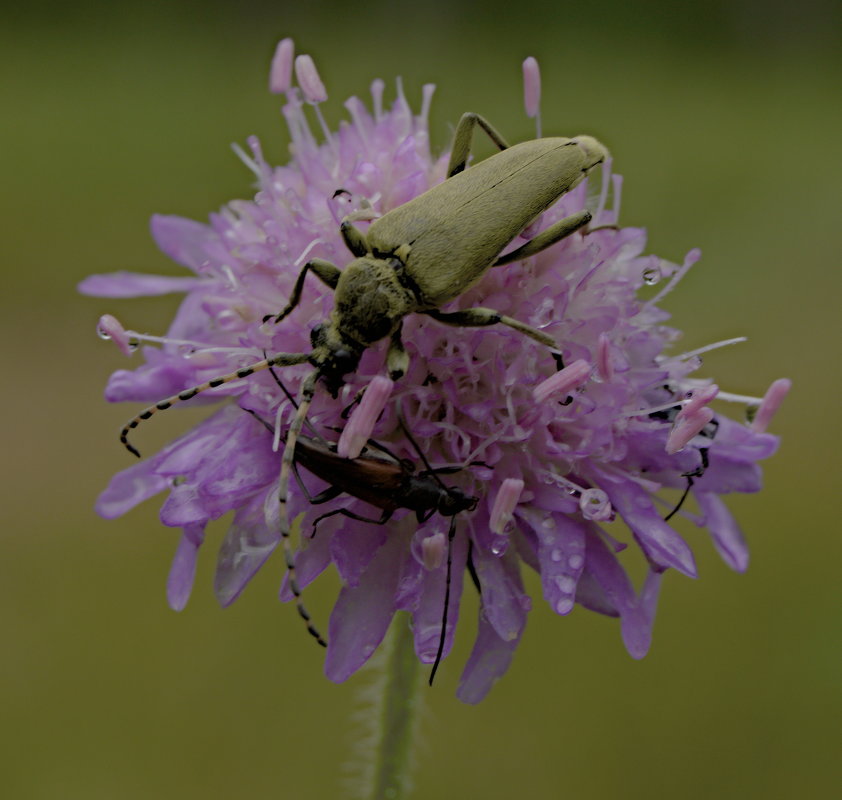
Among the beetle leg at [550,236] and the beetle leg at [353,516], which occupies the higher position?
the beetle leg at [550,236]

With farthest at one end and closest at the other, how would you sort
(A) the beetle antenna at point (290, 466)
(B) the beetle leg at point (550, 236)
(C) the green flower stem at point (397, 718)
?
(C) the green flower stem at point (397, 718), (B) the beetle leg at point (550, 236), (A) the beetle antenna at point (290, 466)

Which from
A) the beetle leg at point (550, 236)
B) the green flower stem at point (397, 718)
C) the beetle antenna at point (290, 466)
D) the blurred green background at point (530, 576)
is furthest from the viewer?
the blurred green background at point (530, 576)

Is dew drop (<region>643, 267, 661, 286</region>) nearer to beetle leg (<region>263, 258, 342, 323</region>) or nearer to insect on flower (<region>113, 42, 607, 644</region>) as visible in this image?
insect on flower (<region>113, 42, 607, 644</region>)

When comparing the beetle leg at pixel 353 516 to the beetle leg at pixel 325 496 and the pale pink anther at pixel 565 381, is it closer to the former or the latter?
the beetle leg at pixel 325 496

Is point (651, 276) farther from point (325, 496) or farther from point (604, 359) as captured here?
point (325, 496)

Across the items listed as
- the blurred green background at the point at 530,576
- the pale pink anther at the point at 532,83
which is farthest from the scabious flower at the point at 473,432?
the blurred green background at the point at 530,576

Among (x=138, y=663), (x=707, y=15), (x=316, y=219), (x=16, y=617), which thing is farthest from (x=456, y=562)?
(x=707, y=15)

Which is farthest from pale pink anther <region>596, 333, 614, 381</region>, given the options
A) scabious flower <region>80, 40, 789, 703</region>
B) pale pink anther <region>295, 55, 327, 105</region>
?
pale pink anther <region>295, 55, 327, 105</region>

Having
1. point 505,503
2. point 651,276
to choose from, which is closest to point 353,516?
point 505,503
